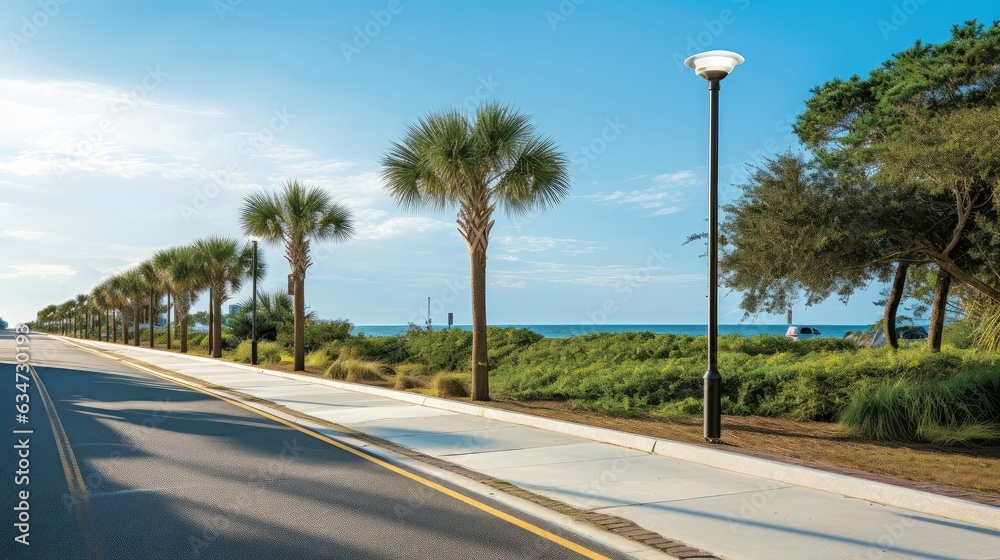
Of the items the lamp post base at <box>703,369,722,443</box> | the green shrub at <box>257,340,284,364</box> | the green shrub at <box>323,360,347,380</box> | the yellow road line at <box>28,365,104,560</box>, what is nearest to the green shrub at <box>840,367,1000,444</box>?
the lamp post base at <box>703,369,722,443</box>

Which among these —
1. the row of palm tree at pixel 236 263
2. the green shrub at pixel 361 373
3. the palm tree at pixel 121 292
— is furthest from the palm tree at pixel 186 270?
the palm tree at pixel 121 292

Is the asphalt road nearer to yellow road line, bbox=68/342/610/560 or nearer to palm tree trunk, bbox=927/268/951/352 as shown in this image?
yellow road line, bbox=68/342/610/560

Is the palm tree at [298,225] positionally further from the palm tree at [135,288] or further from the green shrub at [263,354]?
the palm tree at [135,288]

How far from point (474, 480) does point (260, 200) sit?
22655 mm

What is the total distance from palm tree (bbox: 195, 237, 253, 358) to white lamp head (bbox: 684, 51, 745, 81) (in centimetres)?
3684

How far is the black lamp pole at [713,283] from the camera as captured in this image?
1088 centimetres

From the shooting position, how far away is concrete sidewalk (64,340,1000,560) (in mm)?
5879

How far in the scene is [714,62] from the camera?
1081 cm

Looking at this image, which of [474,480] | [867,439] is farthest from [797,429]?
[474,480]

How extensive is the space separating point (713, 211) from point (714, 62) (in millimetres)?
2140

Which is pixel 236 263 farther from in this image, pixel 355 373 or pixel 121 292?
pixel 121 292

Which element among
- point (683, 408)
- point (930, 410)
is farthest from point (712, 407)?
point (683, 408)

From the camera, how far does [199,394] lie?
1938cm

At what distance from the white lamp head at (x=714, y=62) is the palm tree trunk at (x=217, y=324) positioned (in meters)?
36.8
